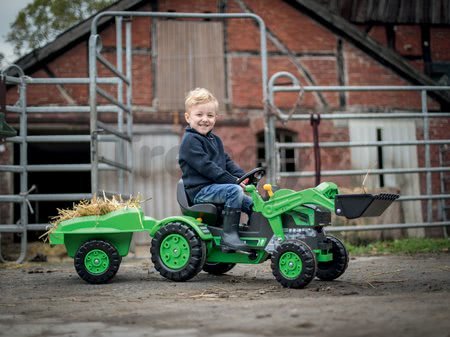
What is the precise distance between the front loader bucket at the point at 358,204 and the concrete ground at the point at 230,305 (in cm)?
50

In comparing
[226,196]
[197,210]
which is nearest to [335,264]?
[226,196]

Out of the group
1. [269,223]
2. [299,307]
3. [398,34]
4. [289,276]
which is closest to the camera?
[299,307]

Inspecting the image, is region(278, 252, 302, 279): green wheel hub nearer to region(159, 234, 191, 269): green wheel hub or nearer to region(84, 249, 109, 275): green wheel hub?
region(159, 234, 191, 269): green wheel hub

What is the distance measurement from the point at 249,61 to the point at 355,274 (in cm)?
768

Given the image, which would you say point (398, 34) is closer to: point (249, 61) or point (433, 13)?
point (433, 13)

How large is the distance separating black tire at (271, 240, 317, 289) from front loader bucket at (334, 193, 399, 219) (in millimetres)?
346

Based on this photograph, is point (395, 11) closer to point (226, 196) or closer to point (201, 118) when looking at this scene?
point (201, 118)

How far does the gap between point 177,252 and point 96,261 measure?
24.9 inches

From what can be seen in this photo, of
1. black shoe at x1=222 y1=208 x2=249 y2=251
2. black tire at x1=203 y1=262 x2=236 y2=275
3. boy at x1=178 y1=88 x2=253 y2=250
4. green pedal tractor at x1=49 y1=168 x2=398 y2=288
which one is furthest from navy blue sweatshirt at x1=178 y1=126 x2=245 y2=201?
black tire at x1=203 y1=262 x2=236 y2=275

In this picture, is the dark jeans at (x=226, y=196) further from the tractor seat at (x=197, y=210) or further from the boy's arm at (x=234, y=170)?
the boy's arm at (x=234, y=170)

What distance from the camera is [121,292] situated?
15.3 ft

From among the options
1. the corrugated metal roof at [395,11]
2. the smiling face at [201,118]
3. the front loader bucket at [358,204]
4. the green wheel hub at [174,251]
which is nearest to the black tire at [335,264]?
the front loader bucket at [358,204]

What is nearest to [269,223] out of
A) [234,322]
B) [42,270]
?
[234,322]

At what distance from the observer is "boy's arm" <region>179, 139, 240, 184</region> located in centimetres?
525
